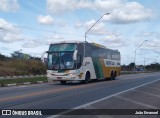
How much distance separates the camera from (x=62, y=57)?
29859 millimetres

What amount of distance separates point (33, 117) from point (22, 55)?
78540mm

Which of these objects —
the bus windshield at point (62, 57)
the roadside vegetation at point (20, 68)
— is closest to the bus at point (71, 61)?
the bus windshield at point (62, 57)

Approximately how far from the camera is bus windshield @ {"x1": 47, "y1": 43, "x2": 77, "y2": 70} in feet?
97.8

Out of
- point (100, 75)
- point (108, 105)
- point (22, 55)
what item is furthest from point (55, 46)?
point (22, 55)

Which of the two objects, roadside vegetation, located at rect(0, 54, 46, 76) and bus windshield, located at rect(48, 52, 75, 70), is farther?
roadside vegetation, located at rect(0, 54, 46, 76)

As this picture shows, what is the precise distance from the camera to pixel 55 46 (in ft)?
101

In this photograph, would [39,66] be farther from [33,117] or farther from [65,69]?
[33,117]

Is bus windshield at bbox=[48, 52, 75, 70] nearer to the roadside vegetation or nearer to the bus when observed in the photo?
the bus

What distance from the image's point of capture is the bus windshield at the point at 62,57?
2980 cm

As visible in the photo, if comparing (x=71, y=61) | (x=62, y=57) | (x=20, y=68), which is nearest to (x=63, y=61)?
(x=62, y=57)

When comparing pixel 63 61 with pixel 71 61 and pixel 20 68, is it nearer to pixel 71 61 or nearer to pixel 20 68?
pixel 71 61

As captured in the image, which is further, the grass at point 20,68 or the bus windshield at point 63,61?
the grass at point 20,68

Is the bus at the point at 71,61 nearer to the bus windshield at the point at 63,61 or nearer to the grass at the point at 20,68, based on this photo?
the bus windshield at the point at 63,61

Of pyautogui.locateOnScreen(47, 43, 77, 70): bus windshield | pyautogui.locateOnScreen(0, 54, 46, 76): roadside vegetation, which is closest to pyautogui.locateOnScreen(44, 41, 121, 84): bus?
pyautogui.locateOnScreen(47, 43, 77, 70): bus windshield
